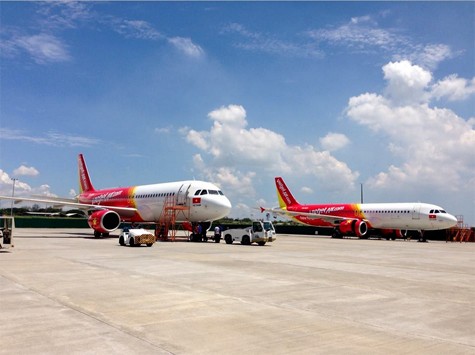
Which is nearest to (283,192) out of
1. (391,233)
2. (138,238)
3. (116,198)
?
(391,233)

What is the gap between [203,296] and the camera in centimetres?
982

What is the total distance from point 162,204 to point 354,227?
22.4 metres

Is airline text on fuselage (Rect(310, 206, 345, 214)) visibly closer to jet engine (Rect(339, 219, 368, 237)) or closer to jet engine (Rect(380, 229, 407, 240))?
jet engine (Rect(339, 219, 368, 237))

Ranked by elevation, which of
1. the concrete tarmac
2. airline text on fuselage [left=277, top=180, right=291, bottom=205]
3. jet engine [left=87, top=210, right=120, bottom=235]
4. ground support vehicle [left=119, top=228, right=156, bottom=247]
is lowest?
the concrete tarmac

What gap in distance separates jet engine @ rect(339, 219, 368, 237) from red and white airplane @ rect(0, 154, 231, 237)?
1959cm

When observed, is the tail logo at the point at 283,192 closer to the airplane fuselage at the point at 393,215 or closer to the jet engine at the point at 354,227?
the airplane fuselage at the point at 393,215

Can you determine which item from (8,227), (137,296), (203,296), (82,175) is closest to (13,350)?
(137,296)

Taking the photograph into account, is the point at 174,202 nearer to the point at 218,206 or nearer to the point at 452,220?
the point at 218,206

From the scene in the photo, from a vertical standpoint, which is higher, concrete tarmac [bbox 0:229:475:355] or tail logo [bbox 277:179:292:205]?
tail logo [bbox 277:179:292:205]

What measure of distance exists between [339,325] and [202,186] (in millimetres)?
25837

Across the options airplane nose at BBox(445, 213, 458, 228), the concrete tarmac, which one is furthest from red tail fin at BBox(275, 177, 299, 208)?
the concrete tarmac

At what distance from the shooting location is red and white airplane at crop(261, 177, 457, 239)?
4222 centimetres

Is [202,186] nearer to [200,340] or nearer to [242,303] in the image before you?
[242,303]

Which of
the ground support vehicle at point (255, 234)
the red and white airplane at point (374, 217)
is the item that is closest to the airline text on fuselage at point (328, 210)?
the red and white airplane at point (374, 217)
